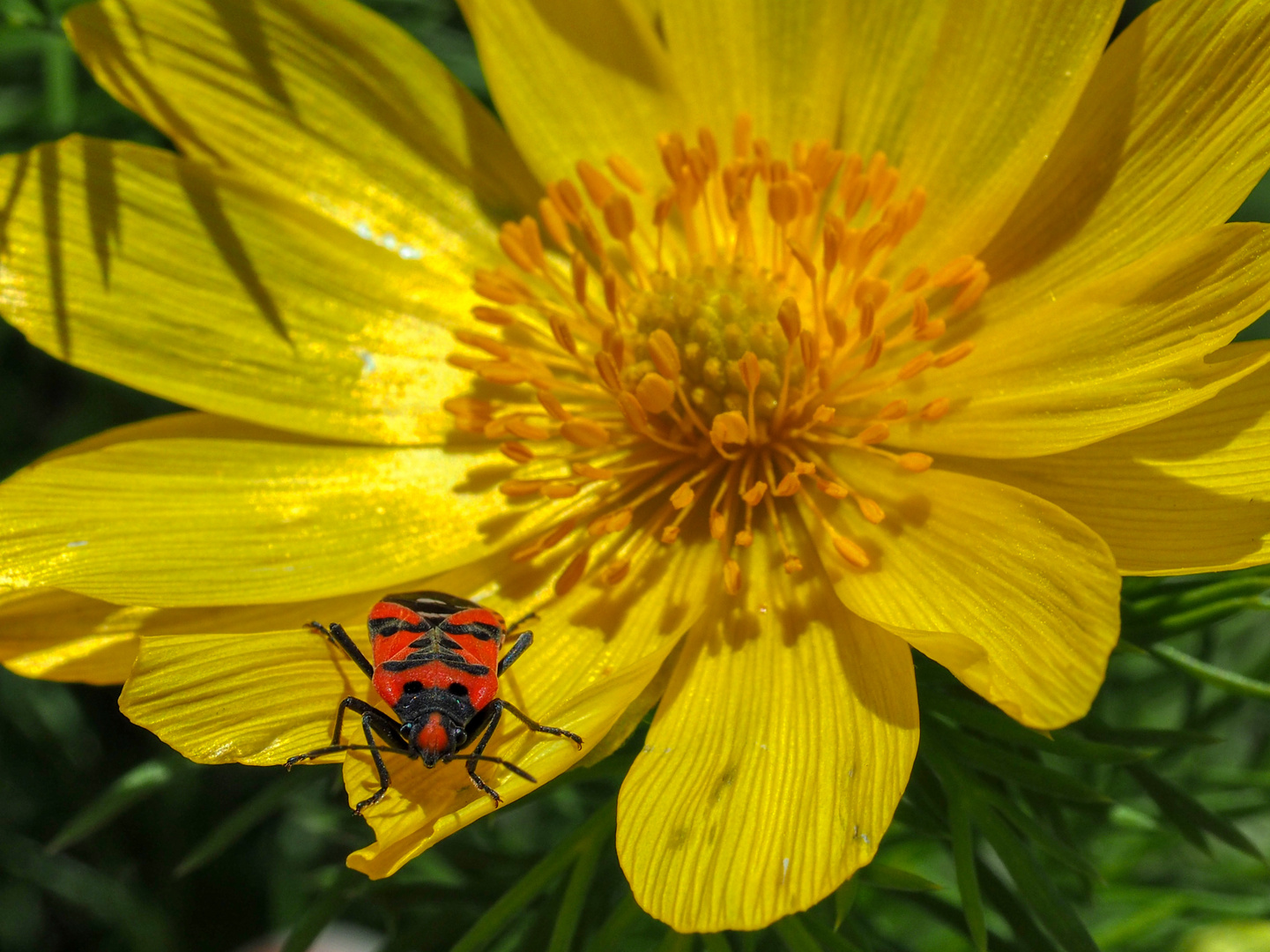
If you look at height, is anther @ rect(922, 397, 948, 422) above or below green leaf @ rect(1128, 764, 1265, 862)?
above

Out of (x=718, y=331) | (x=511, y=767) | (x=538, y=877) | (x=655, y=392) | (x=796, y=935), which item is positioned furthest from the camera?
(x=718, y=331)

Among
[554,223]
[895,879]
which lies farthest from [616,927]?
[554,223]

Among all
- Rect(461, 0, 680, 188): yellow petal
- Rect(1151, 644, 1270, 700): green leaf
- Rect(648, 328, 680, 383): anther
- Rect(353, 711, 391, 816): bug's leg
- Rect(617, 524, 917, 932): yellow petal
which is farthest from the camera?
Rect(461, 0, 680, 188): yellow petal

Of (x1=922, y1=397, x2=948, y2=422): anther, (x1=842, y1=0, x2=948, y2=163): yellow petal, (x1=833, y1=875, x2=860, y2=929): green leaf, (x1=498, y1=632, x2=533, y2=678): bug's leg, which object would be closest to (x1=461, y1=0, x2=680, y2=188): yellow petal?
(x1=842, y1=0, x2=948, y2=163): yellow petal

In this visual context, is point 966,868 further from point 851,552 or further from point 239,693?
point 239,693

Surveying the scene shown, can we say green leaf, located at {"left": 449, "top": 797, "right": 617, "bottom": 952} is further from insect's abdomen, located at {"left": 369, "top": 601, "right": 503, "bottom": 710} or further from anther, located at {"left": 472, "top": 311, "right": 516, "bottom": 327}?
anther, located at {"left": 472, "top": 311, "right": 516, "bottom": 327}

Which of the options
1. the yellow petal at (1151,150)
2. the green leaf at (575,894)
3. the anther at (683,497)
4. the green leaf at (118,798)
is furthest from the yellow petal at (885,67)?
the green leaf at (118,798)

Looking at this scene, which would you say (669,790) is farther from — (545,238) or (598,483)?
(545,238)

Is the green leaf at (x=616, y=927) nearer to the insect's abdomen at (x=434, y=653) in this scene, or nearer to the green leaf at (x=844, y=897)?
the green leaf at (x=844, y=897)
